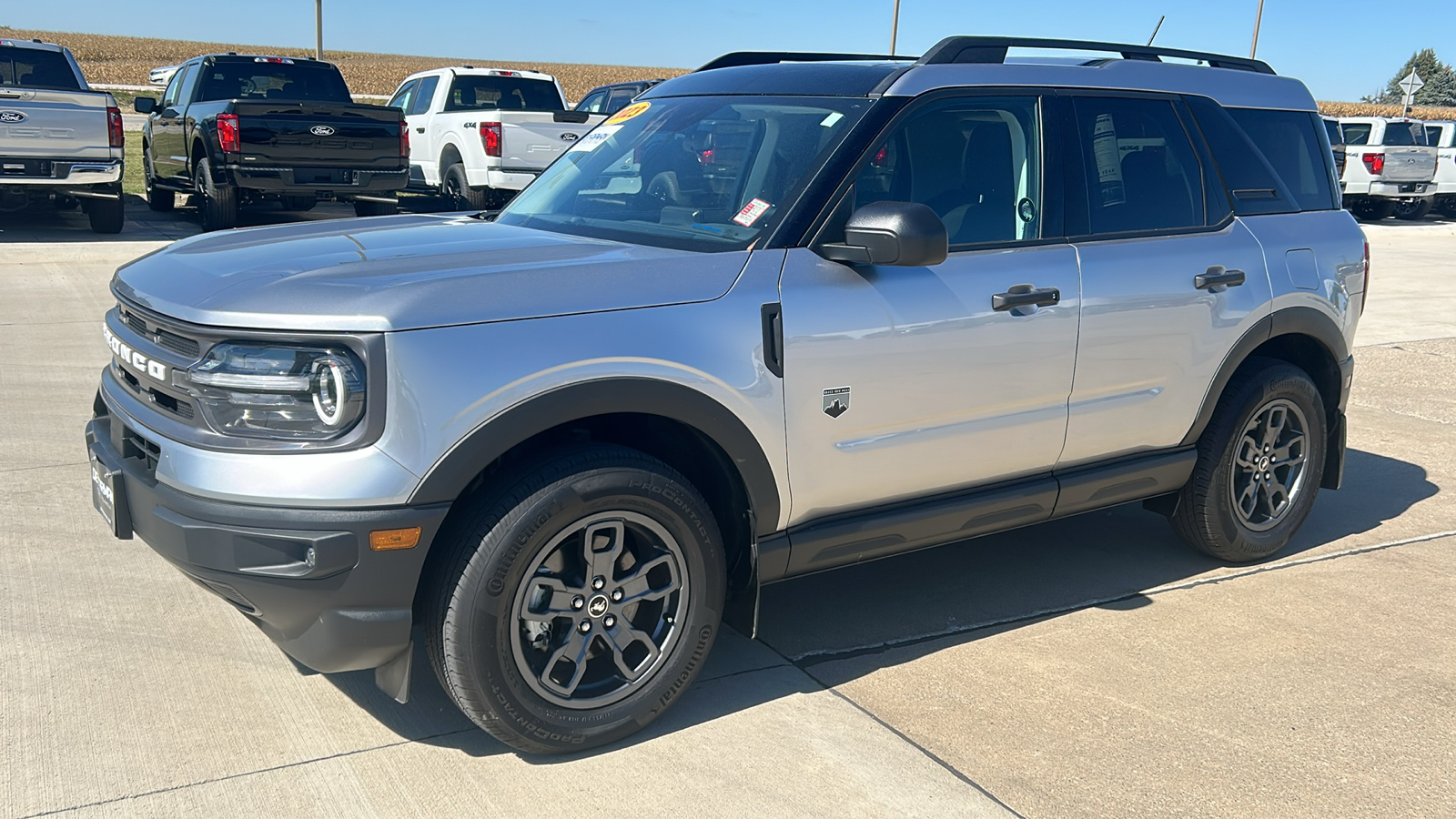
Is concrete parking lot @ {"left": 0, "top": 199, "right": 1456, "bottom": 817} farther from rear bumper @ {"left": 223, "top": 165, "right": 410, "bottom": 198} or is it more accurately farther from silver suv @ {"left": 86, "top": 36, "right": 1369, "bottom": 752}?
rear bumper @ {"left": 223, "top": 165, "right": 410, "bottom": 198}

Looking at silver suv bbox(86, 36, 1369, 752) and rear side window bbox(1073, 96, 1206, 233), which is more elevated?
rear side window bbox(1073, 96, 1206, 233)

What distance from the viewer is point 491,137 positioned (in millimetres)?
14703

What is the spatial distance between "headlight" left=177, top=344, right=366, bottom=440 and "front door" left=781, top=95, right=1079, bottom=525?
47.9 inches

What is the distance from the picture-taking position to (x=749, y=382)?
11.3 ft

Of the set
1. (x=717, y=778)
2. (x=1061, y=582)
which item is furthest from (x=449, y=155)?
(x=717, y=778)

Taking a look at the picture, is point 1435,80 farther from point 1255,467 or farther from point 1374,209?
point 1255,467

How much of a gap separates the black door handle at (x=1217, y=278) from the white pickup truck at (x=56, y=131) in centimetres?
1164

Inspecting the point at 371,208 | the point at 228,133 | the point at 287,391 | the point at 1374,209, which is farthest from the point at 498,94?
the point at 1374,209

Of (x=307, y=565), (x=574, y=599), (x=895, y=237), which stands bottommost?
(x=574, y=599)

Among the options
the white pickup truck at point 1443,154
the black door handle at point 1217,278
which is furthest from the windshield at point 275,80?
Result: the white pickup truck at point 1443,154

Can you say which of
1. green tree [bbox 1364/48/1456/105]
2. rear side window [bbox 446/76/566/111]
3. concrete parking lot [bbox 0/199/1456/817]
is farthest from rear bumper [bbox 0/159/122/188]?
green tree [bbox 1364/48/1456/105]

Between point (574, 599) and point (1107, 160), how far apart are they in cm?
247

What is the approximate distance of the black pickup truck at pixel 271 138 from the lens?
13.0 meters

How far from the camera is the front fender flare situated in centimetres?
302
